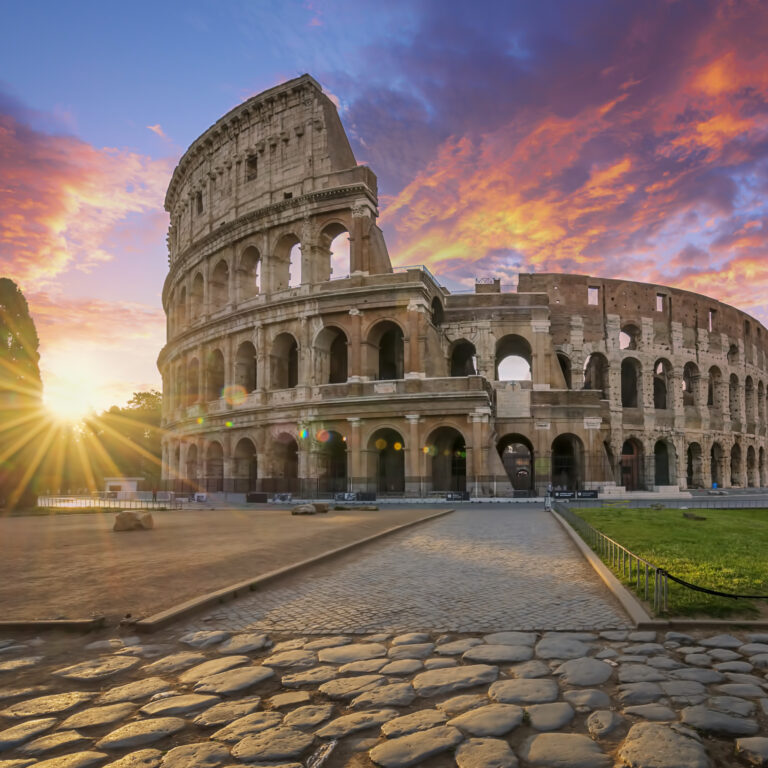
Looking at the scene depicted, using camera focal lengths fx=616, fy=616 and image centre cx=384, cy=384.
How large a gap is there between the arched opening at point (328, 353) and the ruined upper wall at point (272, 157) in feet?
25.6

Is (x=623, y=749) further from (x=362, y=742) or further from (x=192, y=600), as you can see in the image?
(x=192, y=600)

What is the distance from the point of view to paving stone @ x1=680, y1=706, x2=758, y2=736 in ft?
11.6

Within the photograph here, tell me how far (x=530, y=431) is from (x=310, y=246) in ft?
53.5

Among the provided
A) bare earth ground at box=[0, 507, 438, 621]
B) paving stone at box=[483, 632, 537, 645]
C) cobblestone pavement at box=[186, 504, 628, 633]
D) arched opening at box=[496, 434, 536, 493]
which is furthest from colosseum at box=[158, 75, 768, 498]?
paving stone at box=[483, 632, 537, 645]

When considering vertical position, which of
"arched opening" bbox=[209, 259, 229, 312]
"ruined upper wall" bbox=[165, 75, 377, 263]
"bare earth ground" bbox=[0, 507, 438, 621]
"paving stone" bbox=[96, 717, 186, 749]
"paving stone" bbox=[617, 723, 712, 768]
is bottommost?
"bare earth ground" bbox=[0, 507, 438, 621]

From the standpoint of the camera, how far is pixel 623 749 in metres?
3.30

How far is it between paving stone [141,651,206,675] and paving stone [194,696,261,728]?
3.14 feet

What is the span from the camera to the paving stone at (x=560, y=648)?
5023 mm

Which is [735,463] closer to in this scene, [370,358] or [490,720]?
[370,358]

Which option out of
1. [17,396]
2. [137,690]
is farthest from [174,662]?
[17,396]

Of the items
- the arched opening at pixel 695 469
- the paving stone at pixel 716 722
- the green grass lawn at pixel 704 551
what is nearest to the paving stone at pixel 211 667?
the paving stone at pixel 716 722

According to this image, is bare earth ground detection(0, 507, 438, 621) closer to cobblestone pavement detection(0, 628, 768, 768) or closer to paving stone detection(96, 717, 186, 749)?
cobblestone pavement detection(0, 628, 768, 768)

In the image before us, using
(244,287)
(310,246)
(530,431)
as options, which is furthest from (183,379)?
(530,431)

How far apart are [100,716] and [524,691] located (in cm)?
275
